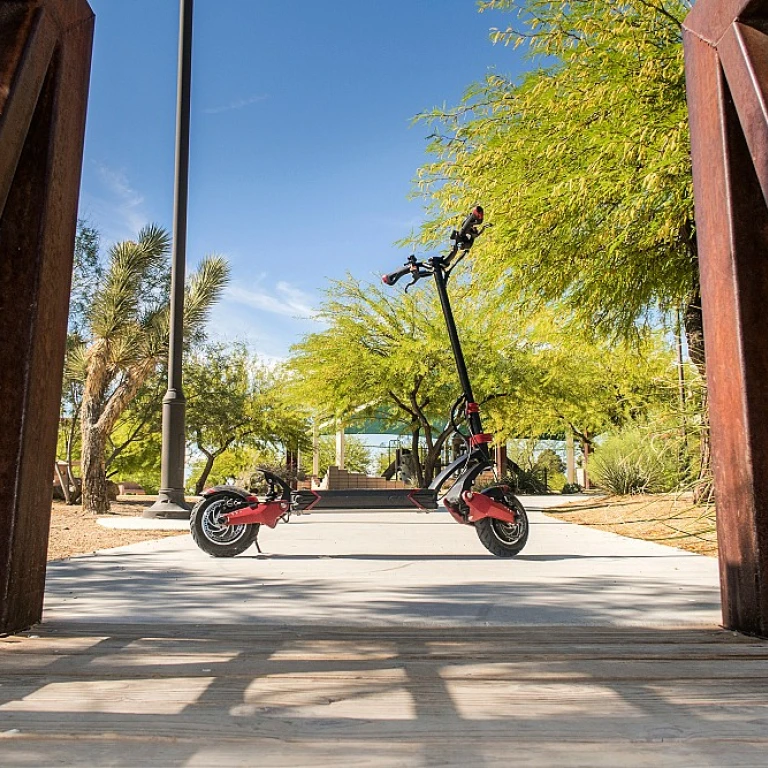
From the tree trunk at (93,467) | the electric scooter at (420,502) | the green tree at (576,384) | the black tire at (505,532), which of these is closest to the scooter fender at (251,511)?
the electric scooter at (420,502)

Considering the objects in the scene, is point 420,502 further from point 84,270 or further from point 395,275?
point 84,270

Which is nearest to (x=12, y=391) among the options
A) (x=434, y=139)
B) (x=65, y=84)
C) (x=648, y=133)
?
(x=65, y=84)

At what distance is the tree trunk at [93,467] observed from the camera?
500 inches

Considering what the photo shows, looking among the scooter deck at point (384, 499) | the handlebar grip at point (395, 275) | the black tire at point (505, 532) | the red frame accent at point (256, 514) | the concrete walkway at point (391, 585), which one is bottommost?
the concrete walkway at point (391, 585)

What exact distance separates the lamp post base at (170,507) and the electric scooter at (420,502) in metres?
4.97

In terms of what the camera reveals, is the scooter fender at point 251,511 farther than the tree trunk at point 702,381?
No

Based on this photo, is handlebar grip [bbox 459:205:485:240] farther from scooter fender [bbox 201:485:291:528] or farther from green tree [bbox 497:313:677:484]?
green tree [bbox 497:313:677:484]

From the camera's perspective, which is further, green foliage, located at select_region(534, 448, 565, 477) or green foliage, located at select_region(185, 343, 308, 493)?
green foliage, located at select_region(534, 448, 565, 477)

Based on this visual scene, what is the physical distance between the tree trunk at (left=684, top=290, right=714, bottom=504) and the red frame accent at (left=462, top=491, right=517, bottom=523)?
1922mm

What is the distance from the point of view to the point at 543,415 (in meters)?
24.1

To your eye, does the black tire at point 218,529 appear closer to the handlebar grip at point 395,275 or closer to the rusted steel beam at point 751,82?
the handlebar grip at point 395,275

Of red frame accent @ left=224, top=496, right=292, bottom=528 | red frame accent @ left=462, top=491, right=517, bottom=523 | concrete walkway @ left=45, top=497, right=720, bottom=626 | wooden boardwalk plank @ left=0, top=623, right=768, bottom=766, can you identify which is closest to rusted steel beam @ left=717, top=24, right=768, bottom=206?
wooden boardwalk plank @ left=0, top=623, right=768, bottom=766

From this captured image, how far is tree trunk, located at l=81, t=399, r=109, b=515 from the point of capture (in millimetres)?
12695

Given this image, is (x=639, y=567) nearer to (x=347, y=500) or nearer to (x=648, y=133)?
(x=347, y=500)
